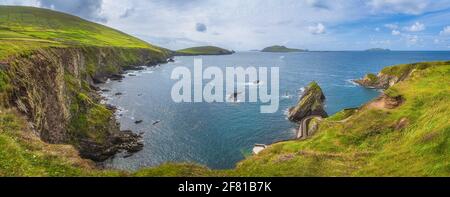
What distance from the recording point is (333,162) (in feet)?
112

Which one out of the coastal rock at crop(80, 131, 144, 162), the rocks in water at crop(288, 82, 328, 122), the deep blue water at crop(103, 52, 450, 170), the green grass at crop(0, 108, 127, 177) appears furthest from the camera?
the rocks in water at crop(288, 82, 328, 122)

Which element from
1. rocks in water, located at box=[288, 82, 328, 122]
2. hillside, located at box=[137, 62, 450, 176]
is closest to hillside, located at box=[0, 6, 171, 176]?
hillside, located at box=[137, 62, 450, 176]

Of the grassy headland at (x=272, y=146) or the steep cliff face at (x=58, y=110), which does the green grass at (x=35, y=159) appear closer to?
the grassy headland at (x=272, y=146)

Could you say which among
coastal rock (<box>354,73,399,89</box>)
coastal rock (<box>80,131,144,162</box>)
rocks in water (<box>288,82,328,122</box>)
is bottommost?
coastal rock (<box>80,131,144,162</box>)

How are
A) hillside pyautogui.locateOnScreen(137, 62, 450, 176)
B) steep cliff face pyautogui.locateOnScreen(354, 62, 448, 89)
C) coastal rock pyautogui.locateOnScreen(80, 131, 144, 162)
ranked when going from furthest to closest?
steep cliff face pyautogui.locateOnScreen(354, 62, 448, 89), coastal rock pyautogui.locateOnScreen(80, 131, 144, 162), hillside pyautogui.locateOnScreen(137, 62, 450, 176)

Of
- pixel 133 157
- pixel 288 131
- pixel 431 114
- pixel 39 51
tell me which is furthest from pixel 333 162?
pixel 39 51

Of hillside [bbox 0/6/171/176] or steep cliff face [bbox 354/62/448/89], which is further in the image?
steep cliff face [bbox 354/62/448/89]

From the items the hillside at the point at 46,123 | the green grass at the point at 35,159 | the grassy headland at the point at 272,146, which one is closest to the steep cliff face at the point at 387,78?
the grassy headland at the point at 272,146

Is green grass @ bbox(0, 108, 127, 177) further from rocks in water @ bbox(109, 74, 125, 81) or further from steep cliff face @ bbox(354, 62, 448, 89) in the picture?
rocks in water @ bbox(109, 74, 125, 81)

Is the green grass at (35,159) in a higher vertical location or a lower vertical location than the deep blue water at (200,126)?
higher

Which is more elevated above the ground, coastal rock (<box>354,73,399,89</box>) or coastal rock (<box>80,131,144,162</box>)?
coastal rock (<box>354,73,399,89</box>)

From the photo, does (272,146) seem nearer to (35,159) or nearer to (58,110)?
(35,159)

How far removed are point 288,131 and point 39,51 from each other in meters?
60.4
